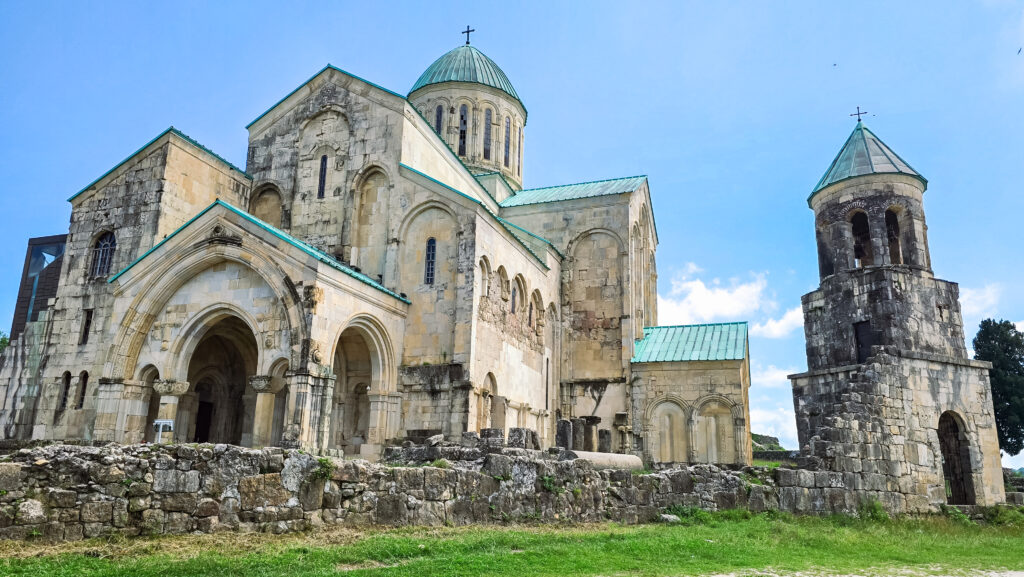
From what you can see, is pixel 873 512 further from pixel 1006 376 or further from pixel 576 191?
pixel 1006 376

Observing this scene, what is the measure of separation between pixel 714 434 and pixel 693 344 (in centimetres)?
351

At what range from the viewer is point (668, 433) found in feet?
80.9

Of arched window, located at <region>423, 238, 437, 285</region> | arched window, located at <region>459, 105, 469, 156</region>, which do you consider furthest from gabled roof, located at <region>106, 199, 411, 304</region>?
arched window, located at <region>459, 105, 469, 156</region>

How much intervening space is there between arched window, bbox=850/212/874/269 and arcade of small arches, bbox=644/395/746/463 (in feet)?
21.4

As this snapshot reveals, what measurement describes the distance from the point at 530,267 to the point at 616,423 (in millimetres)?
6371

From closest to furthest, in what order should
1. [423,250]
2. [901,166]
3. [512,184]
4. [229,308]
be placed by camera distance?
[229,308] < [901,166] < [423,250] < [512,184]

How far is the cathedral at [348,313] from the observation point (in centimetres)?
1748

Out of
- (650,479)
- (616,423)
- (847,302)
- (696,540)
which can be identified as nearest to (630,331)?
(616,423)

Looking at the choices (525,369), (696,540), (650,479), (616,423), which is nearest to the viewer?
(696,540)

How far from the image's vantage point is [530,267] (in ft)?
79.5

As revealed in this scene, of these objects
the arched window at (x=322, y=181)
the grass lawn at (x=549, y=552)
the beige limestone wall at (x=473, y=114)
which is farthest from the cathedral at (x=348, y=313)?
the grass lawn at (x=549, y=552)

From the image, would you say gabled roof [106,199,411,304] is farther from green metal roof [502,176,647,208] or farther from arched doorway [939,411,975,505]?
Answer: arched doorway [939,411,975,505]

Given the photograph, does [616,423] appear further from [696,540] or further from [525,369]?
[696,540]

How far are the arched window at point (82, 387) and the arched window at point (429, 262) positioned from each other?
9781 mm
